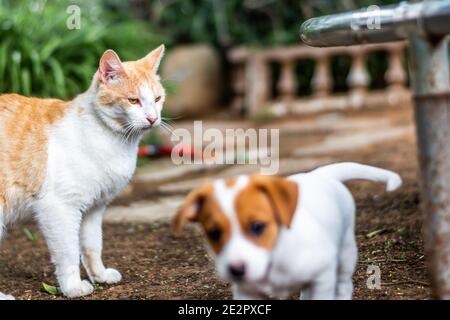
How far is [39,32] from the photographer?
6699mm

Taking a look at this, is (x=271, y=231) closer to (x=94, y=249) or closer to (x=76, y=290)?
(x=76, y=290)

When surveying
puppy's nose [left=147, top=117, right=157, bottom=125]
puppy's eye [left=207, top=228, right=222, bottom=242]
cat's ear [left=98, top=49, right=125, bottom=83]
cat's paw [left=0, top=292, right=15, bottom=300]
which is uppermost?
cat's ear [left=98, top=49, right=125, bottom=83]

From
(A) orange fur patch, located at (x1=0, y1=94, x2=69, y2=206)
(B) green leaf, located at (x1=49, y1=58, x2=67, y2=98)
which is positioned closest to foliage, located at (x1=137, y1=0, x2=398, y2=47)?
(B) green leaf, located at (x1=49, y1=58, x2=67, y2=98)

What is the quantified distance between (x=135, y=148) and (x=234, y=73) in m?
7.20

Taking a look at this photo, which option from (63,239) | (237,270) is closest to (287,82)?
(63,239)

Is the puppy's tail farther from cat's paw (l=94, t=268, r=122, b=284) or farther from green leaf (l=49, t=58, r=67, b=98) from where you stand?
green leaf (l=49, t=58, r=67, b=98)

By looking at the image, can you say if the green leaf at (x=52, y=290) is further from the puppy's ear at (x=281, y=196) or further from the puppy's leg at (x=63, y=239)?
the puppy's ear at (x=281, y=196)

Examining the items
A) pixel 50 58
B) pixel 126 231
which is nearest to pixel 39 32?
pixel 50 58

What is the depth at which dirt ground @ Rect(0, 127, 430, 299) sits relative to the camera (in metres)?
2.94

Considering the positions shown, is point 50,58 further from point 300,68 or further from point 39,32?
Result: point 300,68

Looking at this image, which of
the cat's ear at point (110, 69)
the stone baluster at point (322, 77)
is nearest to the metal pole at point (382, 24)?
the cat's ear at point (110, 69)

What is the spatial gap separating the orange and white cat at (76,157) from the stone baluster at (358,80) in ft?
21.0

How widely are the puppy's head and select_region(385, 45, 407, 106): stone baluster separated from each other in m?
7.48

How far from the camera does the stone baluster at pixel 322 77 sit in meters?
9.63
